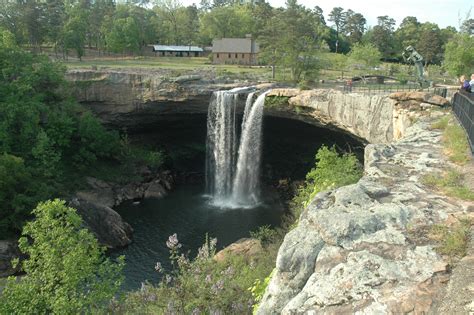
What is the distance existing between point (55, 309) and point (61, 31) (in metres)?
45.0

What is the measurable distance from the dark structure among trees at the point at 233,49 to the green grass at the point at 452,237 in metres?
54.7

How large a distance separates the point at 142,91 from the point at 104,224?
1238 centimetres

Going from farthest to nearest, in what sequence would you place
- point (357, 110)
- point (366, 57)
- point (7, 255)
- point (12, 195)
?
point (366, 57) → point (357, 110) → point (12, 195) → point (7, 255)

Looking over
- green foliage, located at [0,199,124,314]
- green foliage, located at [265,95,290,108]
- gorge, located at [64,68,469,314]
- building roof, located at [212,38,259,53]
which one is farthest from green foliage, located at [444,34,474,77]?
green foliage, located at [0,199,124,314]

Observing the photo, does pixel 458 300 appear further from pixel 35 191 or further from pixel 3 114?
pixel 3 114

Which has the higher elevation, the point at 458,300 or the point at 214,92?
the point at 214,92

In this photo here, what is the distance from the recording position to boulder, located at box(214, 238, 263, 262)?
18.5 metres

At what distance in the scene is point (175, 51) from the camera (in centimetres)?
6981

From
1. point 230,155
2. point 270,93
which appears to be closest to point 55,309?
point 270,93

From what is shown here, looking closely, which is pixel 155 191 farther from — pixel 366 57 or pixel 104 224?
pixel 366 57

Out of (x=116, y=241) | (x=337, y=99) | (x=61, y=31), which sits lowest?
(x=116, y=241)

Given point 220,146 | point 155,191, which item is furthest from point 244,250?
point 155,191

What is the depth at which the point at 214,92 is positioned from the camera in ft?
102

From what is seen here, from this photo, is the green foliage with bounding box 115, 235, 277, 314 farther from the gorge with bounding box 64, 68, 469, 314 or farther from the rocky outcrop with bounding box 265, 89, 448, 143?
the rocky outcrop with bounding box 265, 89, 448, 143
